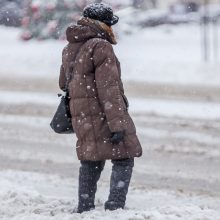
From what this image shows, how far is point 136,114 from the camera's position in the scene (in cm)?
1324

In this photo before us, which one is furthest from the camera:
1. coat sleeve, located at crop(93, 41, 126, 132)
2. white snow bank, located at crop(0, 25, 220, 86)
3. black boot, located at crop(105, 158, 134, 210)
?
white snow bank, located at crop(0, 25, 220, 86)

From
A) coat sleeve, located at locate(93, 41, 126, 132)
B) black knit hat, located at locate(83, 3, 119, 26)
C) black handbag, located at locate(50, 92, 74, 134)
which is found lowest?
black handbag, located at locate(50, 92, 74, 134)

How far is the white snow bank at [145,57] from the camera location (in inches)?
740

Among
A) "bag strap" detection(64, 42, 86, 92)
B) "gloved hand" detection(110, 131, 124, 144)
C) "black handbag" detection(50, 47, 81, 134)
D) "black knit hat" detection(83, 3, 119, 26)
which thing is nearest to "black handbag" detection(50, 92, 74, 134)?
"black handbag" detection(50, 47, 81, 134)

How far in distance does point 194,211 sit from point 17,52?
17.6 metres

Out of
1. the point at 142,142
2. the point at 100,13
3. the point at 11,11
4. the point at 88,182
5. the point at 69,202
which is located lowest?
the point at 142,142

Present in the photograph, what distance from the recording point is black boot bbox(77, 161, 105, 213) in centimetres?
626

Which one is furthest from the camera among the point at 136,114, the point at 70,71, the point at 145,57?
the point at 145,57

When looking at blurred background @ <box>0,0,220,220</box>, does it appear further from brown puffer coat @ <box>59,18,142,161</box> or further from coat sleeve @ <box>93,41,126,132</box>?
coat sleeve @ <box>93,41,126,132</box>

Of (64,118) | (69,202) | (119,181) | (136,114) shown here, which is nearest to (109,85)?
(64,118)

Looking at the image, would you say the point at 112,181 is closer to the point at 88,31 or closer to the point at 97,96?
the point at 97,96

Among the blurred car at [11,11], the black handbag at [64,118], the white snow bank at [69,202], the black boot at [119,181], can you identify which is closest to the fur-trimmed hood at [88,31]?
the black handbag at [64,118]

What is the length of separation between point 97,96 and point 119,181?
2.28ft

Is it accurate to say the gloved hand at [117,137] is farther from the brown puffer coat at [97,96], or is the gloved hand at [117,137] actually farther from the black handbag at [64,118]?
the black handbag at [64,118]
